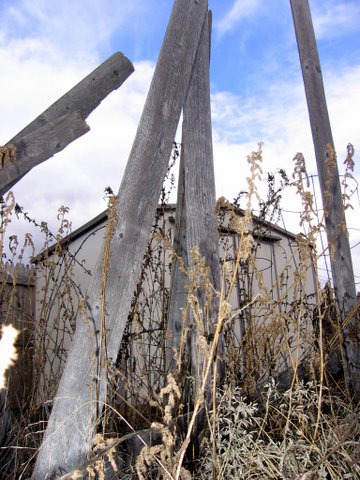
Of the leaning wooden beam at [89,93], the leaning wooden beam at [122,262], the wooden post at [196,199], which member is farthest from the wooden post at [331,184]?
the leaning wooden beam at [89,93]

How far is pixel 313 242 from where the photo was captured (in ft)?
7.14

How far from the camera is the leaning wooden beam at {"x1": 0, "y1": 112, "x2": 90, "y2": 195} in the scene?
2.22 meters

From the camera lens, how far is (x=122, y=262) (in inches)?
87.4

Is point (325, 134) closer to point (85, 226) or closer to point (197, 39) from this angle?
point (197, 39)

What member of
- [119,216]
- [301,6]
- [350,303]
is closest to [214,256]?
[119,216]

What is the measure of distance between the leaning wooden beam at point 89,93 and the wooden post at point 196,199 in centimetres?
37

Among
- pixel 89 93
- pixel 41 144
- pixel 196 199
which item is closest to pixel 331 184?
pixel 196 199

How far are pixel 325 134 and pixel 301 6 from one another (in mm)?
977

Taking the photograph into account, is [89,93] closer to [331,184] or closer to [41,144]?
[41,144]

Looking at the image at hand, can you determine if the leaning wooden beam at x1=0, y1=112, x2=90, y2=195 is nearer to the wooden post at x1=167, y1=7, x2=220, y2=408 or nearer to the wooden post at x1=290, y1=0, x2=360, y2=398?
the wooden post at x1=167, y1=7, x2=220, y2=408

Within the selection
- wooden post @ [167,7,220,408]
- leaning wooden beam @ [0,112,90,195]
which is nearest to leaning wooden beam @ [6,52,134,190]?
leaning wooden beam @ [0,112,90,195]

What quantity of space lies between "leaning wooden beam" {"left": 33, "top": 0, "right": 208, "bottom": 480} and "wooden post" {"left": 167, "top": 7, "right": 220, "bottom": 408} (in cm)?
13

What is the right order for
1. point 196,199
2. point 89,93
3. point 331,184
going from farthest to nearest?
point 331,184
point 196,199
point 89,93

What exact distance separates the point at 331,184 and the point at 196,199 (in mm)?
1085
